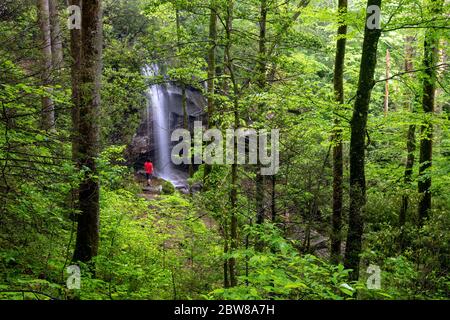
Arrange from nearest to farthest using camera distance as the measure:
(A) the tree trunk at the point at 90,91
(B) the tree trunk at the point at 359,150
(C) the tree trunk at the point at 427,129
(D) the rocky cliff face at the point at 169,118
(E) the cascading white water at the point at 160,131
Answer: (A) the tree trunk at the point at 90,91
(B) the tree trunk at the point at 359,150
(C) the tree trunk at the point at 427,129
(D) the rocky cliff face at the point at 169,118
(E) the cascading white water at the point at 160,131

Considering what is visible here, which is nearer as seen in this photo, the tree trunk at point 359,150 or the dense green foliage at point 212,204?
the dense green foliage at point 212,204

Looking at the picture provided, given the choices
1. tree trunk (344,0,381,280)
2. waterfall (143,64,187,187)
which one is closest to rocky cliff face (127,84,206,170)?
waterfall (143,64,187,187)

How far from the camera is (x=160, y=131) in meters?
24.1

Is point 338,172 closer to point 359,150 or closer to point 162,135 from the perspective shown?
point 359,150

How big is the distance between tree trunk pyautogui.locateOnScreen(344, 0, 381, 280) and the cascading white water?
1791 cm

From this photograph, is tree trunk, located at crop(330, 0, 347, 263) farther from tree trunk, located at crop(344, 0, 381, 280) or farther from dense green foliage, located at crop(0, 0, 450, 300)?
tree trunk, located at crop(344, 0, 381, 280)

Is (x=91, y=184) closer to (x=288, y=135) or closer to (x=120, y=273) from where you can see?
(x=120, y=273)

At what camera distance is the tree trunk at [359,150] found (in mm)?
6449

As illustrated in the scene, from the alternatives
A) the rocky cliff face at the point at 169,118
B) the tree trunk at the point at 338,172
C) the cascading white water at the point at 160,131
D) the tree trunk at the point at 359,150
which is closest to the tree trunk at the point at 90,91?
the tree trunk at the point at 359,150

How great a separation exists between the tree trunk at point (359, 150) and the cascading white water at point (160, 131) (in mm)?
17915

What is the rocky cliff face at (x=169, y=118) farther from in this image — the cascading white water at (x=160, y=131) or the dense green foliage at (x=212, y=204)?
the dense green foliage at (x=212, y=204)

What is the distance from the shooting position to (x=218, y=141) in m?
7.89

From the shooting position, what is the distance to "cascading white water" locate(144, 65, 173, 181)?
23.6m
